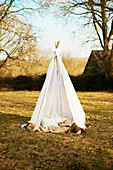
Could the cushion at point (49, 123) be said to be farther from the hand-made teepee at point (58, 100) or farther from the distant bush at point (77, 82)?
the distant bush at point (77, 82)

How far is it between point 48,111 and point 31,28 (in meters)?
8.28

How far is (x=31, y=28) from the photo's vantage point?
40.1 ft

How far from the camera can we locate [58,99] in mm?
5449

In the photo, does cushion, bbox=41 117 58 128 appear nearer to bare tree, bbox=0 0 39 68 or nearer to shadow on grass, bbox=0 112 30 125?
shadow on grass, bbox=0 112 30 125

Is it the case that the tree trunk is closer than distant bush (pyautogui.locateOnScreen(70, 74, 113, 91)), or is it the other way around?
the tree trunk

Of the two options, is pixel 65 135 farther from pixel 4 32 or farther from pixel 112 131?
pixel 4 32

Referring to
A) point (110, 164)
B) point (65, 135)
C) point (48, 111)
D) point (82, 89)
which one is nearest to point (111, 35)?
point (82, 89)

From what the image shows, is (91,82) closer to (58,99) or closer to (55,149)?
(58,99)

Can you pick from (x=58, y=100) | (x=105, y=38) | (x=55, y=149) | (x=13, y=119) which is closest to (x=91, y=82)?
(x=105, y=38)

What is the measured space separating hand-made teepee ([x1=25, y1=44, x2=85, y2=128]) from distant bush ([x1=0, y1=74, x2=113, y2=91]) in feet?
35.2

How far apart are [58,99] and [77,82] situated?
1074cm

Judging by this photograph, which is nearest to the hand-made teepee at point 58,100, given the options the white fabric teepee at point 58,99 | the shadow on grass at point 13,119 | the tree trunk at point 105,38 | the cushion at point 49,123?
the white fabric teepee at point 58,99

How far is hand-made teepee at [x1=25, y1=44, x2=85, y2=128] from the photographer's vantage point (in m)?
4.47

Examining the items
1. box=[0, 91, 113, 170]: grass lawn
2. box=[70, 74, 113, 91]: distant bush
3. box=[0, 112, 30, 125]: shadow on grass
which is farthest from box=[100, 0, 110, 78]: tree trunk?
box=[0, 91, 113, 170]: grass lawn
